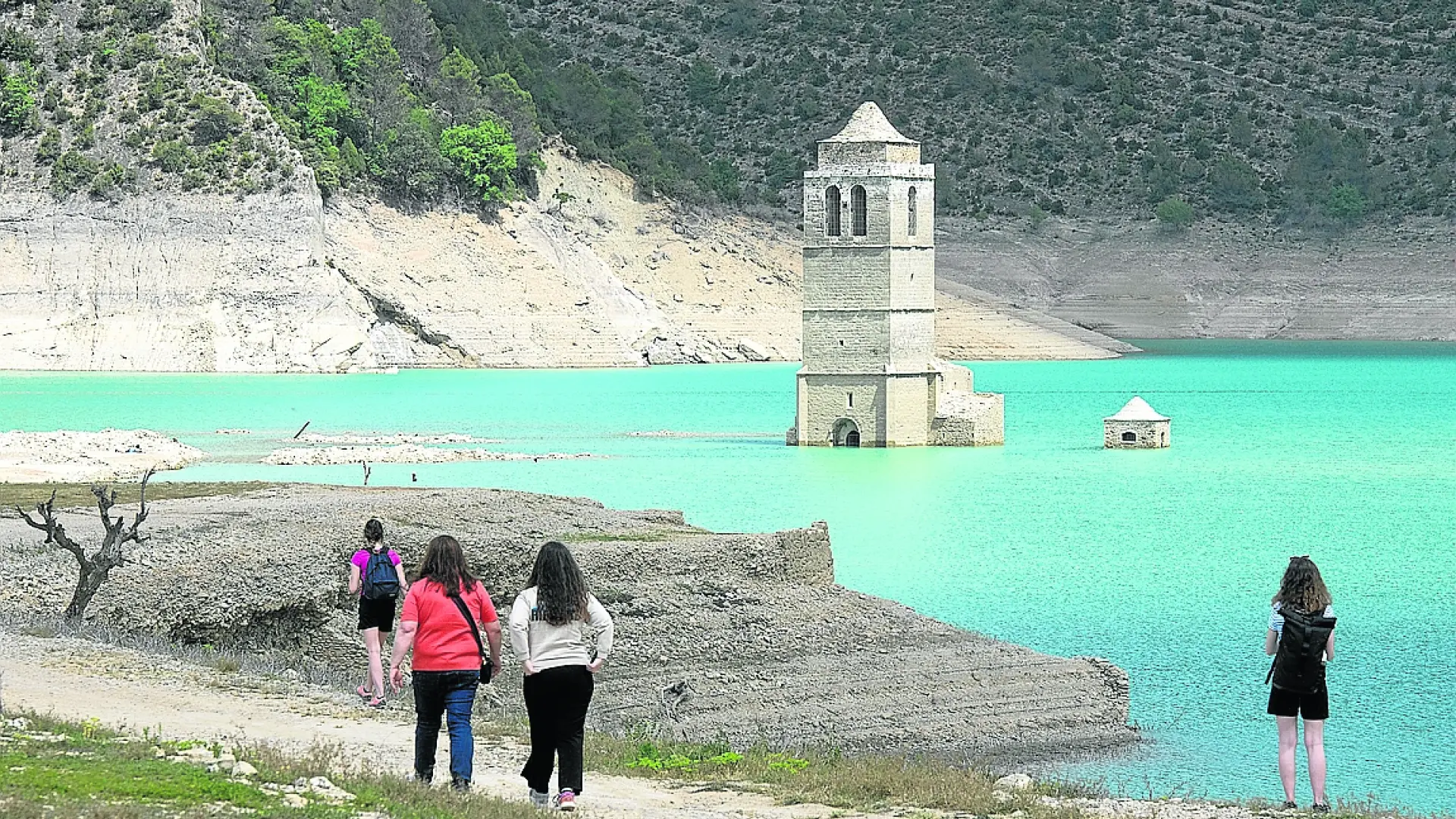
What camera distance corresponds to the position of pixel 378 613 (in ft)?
51.2

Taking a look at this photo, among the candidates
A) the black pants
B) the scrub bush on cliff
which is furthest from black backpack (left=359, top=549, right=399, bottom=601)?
the scrub bush on cliff

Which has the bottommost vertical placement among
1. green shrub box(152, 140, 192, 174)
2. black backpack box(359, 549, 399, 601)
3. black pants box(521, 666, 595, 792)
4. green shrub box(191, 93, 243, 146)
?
black pants box(521, 666, 595, 792)

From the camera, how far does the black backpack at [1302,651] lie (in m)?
12.6

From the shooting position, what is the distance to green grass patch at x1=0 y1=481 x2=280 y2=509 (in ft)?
94.6

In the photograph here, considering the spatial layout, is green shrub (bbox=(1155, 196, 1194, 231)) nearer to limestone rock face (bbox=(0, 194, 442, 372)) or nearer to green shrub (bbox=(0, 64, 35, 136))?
limestone rock face (bbox=(0, 194, 442, 372))

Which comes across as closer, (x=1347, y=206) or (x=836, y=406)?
(x=836, y=406)

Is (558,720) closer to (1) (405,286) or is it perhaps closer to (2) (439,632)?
(2) (439,632)

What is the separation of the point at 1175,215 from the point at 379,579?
13114 cm

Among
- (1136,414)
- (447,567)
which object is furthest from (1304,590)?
(1136,414)

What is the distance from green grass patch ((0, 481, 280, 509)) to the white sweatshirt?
16.7 m

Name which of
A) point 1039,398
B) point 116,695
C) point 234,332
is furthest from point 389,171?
point 116,695

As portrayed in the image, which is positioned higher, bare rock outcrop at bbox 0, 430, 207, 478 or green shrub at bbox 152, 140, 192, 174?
green shrub at bbox 152, 140, 192, 174

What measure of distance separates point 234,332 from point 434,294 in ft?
34.8

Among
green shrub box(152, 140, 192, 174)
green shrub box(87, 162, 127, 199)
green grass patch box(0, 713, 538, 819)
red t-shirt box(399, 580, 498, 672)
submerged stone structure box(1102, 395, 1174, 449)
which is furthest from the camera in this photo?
green shrub box(152, 140, 192, 174)
